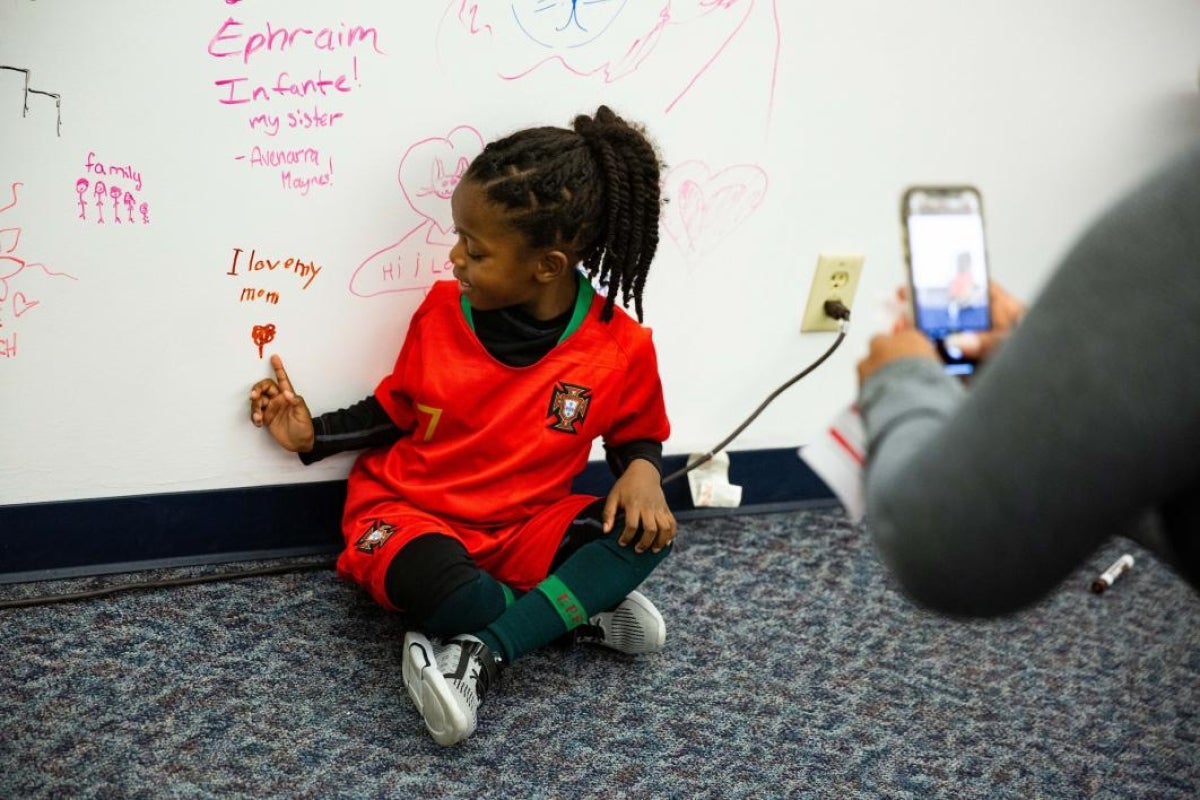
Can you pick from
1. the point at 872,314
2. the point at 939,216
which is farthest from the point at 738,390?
the point at 939,216

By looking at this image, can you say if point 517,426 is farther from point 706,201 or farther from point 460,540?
point 706,201

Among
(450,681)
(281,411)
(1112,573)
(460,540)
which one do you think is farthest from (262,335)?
(1112,573)

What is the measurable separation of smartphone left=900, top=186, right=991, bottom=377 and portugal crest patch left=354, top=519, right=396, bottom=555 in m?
0.65

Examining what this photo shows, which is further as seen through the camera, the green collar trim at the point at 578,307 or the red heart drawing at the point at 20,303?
the green collar trim at the point at 578,307

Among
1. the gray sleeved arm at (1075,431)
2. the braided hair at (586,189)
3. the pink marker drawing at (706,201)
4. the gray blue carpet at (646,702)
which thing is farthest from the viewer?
the pink marker drawing at (706,201)

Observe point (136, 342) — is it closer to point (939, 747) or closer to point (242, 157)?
point (242, 157)

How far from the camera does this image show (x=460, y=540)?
4.21 ft

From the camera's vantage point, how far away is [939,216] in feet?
3.20

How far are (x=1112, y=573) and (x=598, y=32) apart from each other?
1.10m

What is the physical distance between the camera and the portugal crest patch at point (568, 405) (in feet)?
4.29

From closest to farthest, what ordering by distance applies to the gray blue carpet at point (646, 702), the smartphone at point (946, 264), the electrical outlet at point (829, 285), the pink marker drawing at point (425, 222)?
the smartphone at point (946, 264)
the gray blue carpet at point (646, 702)
the pink marker drawing at point (425, 222)
the electrical outlet at point (829, 285)

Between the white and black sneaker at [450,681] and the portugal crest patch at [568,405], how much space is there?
0.27m

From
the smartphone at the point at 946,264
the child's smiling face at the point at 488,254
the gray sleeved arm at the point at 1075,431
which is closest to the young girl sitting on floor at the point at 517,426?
the child's smiling face at the point at 488,254

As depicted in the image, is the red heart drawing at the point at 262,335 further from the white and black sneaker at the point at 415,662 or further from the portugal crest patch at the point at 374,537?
the white and black sneaker at the point at 415,662
